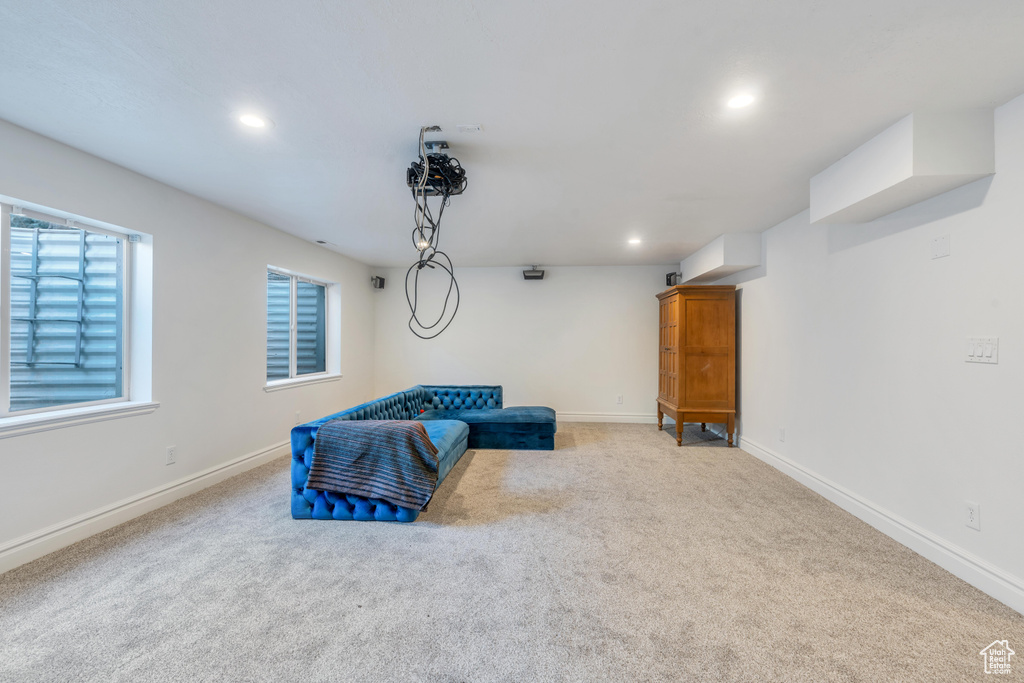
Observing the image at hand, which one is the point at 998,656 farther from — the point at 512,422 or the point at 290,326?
the point at 290,326

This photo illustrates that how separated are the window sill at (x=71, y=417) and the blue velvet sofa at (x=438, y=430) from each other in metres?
1.06

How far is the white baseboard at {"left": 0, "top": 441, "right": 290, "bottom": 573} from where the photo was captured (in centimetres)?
211

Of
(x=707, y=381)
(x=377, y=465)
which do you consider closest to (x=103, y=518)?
(x=377, y=465)

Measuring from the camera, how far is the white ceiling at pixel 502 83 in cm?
138

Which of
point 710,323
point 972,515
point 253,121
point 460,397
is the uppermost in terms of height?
point 253,121

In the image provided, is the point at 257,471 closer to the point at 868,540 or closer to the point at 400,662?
the point at 400,662

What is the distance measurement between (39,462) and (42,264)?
3.86 ft

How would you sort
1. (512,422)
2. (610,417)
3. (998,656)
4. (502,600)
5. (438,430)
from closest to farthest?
(998,656) → (502,600) → (438,430) → (512,422) → (610,417)

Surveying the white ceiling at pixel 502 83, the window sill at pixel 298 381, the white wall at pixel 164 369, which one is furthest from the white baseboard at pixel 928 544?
the window sill at pixel 298 381

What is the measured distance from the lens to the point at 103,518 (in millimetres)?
2484

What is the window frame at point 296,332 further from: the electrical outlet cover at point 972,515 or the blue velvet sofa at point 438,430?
the electrical outlet cover at point 972,515

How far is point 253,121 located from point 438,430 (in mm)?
2488

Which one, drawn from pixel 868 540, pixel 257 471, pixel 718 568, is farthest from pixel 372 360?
pixel 868 540

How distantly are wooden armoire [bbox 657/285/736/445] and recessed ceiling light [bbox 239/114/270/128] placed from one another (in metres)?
4.11
